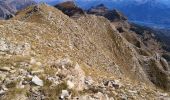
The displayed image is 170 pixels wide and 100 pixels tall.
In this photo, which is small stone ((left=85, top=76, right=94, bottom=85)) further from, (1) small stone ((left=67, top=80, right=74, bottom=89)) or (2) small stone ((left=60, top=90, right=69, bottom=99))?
(2) small stone ((left=60, top=90, right=69, bottom=99))

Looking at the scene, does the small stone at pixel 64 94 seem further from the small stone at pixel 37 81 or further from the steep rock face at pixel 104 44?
the steep rock face at pixel 104 44

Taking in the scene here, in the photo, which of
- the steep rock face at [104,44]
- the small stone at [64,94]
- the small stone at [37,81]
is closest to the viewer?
the small stone at [64,94]

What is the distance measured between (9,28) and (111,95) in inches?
756

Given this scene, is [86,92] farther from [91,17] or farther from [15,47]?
[91,17]

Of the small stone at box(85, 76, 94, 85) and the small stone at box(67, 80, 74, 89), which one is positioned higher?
the small stone at box(67, 80, 74, 89)

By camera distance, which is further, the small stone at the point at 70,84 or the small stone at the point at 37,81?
the small stone at the point at 70,84

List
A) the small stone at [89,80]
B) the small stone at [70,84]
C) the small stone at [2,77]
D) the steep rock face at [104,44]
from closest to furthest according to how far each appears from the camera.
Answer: the small stone at [2,77] → the small stone at [70,84] → the small stone at [89,80] → the steep rock face at [104,44]

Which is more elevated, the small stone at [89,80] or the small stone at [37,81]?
the small stone at [37,81]

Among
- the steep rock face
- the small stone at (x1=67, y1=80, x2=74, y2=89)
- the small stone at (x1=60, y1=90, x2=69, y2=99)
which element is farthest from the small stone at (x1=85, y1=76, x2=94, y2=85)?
the steep rock face

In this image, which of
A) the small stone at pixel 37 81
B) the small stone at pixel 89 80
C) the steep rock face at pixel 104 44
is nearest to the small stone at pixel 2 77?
the small stone at pixel 37 81

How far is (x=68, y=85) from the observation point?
23.0 metres

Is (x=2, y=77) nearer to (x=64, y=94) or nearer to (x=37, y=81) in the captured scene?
(x=37, y=81)

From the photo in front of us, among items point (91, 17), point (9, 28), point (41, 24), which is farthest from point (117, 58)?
point (9, 28)

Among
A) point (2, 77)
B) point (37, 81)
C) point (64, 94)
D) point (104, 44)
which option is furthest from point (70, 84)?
point (104, 44)
